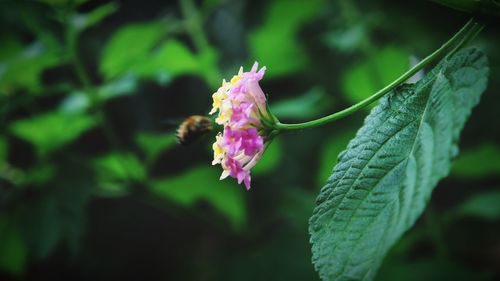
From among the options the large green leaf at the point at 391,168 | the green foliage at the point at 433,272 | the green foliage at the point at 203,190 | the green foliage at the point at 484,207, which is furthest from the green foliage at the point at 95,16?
the green foliage at the point at 484,207

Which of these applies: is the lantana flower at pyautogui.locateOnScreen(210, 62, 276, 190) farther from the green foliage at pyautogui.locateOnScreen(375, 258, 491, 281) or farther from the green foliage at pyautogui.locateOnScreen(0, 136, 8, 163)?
the green foliage at pyautogui.locateOnScreen(0, 136, 8, 163)

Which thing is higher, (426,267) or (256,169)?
(256,169)

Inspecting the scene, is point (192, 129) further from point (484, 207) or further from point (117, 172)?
point (484, 207)

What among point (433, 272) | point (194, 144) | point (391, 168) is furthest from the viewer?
point (194, 144)

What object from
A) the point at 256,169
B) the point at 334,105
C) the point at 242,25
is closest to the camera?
the point at 256,169

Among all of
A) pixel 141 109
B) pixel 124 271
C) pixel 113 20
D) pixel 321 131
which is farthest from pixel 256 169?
pixel 113 20

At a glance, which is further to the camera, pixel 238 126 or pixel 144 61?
pixel 144 61

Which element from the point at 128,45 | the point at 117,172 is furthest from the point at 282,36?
the point at 117,172

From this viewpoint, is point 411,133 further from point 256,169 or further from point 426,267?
point 256,169
